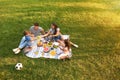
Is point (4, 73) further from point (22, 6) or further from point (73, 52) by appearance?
point (22, 6)

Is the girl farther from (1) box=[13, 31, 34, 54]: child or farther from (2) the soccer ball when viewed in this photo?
(2) the soccer ball

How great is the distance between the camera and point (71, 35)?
14.4 m

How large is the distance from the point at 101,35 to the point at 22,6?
276 inches

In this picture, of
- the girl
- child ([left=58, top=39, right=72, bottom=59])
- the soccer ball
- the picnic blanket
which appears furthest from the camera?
the girl

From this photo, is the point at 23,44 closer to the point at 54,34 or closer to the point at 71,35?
the point at 54,34

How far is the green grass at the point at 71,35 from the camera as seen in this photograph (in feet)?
36.9

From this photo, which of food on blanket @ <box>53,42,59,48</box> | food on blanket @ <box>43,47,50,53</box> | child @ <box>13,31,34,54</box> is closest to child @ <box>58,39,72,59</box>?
food on blanket @ <box>53,42,59,48</box>

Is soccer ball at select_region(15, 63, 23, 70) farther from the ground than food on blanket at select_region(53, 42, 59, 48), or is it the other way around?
food on blanket at select_region(53, 42, 59, 48)

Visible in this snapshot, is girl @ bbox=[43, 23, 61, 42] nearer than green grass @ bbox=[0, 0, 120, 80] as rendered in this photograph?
No

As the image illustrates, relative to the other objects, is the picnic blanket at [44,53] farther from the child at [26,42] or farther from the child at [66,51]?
the child at [26,42]

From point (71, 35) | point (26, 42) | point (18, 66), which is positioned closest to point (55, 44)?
point (26, 42)

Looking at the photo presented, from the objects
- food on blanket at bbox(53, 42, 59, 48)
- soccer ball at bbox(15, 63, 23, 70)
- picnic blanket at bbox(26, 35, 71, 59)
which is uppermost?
food on blanket at bbox(53, 42, 59, 48)

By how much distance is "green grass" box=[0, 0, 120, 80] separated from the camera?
36.9 feet

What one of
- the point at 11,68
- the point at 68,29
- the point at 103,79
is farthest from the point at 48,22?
the point at 103,79
